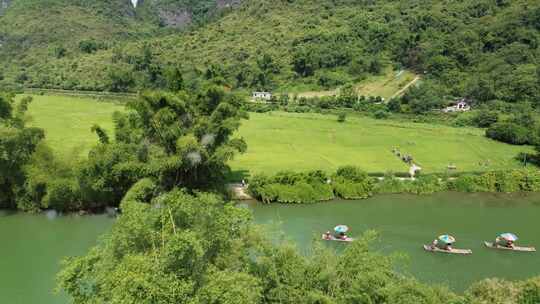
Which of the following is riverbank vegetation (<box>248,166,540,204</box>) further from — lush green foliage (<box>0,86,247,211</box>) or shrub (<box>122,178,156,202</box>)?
shrub (<box>122,178,156,202</box>)

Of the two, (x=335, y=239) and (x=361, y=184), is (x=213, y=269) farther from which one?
(x=361, y=184)

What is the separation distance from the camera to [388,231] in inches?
914

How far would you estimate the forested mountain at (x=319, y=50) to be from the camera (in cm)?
6656

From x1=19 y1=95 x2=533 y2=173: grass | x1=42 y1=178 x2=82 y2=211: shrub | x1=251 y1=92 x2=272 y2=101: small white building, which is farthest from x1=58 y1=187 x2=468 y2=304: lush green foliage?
x1=251 y1=92 x2=272 y2=101: small white building

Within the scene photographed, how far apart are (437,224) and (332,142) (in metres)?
18.8

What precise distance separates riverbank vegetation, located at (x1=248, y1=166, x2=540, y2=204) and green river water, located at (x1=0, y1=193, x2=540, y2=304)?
0.64m

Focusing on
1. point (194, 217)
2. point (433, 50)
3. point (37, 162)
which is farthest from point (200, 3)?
point (194, 217)

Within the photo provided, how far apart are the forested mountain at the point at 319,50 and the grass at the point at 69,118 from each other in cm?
1148

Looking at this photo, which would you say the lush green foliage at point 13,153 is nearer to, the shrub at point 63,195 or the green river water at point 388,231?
the green river water at point 388,231

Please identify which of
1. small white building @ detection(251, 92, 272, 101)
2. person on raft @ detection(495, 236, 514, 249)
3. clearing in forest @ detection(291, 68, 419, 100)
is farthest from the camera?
small white building @ detection(251, 92, 272, 101)

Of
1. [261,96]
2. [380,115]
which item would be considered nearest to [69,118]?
[261,96]

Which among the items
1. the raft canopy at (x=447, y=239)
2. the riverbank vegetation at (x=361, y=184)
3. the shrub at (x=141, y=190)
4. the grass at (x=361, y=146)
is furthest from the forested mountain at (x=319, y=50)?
the shrub at (x=141, y=190)

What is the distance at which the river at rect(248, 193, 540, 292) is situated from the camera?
19398 mm

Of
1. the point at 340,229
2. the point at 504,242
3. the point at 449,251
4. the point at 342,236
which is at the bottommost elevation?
the point at 449,251
